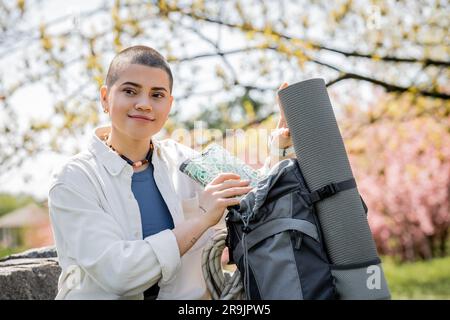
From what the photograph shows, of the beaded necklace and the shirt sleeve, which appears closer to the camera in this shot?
the shirt sleeve

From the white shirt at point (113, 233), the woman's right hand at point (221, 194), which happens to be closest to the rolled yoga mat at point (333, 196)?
the woman's right hand at point (221, 194)

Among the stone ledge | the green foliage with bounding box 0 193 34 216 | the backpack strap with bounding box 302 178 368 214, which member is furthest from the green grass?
the backpack strap with bounding box 302 178 368 214

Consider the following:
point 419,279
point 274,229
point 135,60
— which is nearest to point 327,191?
point 274,229

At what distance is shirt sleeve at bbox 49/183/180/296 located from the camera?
1.93 m

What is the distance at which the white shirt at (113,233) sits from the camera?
6.38 ft

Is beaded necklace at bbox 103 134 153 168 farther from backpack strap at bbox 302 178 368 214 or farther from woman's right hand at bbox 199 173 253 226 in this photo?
backpack strap at bbox 302 178 368 214

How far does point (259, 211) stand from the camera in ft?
6.33

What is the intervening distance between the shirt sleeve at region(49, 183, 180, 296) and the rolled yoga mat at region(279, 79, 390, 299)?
0.52 m

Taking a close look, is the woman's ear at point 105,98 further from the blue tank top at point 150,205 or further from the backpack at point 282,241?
the backpack at point 282,241

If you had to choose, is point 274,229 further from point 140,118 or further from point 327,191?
point 140,118

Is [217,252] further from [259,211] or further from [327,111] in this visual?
[327,111]

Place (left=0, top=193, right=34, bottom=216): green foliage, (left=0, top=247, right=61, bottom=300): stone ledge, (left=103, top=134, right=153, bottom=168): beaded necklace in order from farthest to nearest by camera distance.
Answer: (left=0, top=193, right=34, bottom=216): green foliage < (left=0, top=247, right=61, bottom=300): stone ledge < (left=103, top=134, right=153, bottom=168): beaded necklace
